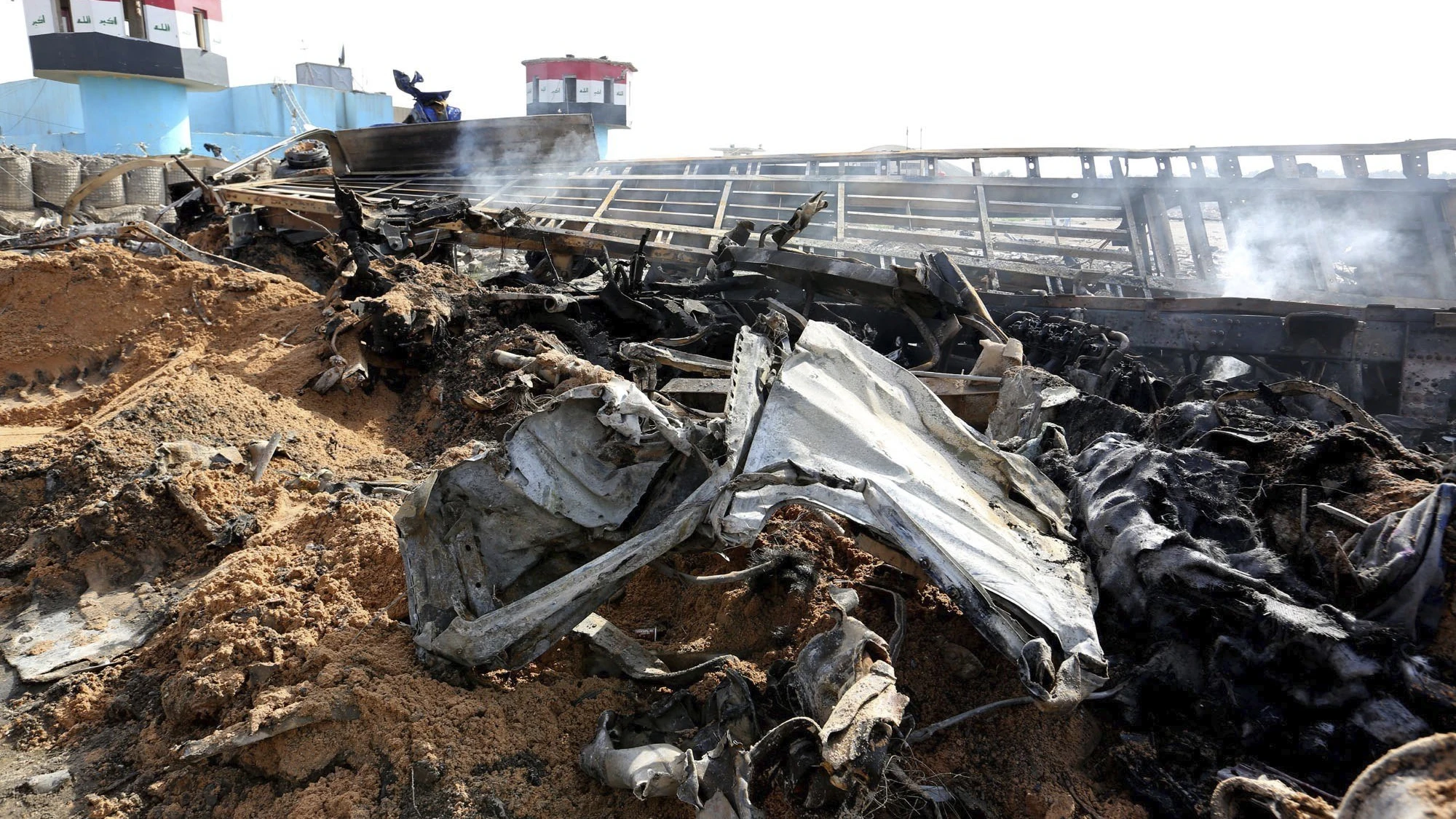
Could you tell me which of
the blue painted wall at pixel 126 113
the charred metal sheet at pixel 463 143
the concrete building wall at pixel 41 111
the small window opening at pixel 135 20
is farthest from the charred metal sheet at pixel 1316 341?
the concrete building wall at pixel 41 111

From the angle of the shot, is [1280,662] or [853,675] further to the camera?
[853,675]

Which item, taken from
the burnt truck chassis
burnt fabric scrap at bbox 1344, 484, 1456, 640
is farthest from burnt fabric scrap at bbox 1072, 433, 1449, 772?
the burnt truck chassis

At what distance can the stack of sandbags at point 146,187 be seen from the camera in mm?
17078

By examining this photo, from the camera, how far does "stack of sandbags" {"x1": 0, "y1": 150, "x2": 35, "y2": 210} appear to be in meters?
14.8

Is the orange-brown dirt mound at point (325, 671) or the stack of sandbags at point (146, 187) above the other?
the stack of sandbags at point (146, 187)

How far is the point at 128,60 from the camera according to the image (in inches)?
902

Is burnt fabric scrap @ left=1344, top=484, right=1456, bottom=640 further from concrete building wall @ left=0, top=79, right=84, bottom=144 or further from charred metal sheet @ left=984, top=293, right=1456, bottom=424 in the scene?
concrete building wall @ left=0, top=79, right=84, bottom=144

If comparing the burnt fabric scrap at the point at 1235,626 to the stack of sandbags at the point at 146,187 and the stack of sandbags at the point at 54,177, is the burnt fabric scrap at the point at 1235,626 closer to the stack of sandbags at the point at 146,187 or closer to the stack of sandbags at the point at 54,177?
the stack of sandbags at the point at 54,177

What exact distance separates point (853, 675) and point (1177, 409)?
232cm

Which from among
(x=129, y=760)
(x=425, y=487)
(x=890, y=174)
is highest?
(x=890, y=174)

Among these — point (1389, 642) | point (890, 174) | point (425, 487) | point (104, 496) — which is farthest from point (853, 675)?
point (890, 174)

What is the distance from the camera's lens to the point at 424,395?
655 centimetres

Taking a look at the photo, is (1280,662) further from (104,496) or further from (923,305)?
(104,496)

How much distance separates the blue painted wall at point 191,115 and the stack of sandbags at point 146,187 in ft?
24.4
